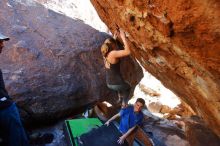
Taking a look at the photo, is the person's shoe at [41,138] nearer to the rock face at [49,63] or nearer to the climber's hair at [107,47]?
the rock face at [49,63]

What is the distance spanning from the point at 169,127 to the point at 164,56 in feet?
11.0

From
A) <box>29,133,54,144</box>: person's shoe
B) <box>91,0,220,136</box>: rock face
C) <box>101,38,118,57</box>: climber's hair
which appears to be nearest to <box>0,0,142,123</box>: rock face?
<box>29,133,54,144</box>: person's shoe

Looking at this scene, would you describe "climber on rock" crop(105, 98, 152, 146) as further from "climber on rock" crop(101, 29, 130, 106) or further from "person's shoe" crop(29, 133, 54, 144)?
"person's shoe" crop(29, 133, 54, 144)

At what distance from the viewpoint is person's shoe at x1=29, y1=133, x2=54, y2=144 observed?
4.80 meters


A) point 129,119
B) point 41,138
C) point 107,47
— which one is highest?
point 107,47

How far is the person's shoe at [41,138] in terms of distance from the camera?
4.80 meters

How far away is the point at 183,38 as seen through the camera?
2.58m

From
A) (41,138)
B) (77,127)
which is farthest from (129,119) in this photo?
(41,138)

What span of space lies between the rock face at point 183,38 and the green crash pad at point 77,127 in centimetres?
172

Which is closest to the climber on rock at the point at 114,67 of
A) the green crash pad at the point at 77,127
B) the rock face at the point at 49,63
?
the rock face at the point at 49,63

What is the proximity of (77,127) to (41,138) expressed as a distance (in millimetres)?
747

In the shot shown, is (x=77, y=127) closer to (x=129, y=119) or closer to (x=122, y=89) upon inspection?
(x=129, y=119)

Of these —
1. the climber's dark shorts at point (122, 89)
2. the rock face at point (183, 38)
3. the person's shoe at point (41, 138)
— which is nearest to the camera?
the rock face at point (183, 38)

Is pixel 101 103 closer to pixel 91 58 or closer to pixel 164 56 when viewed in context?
pixel 91 58
